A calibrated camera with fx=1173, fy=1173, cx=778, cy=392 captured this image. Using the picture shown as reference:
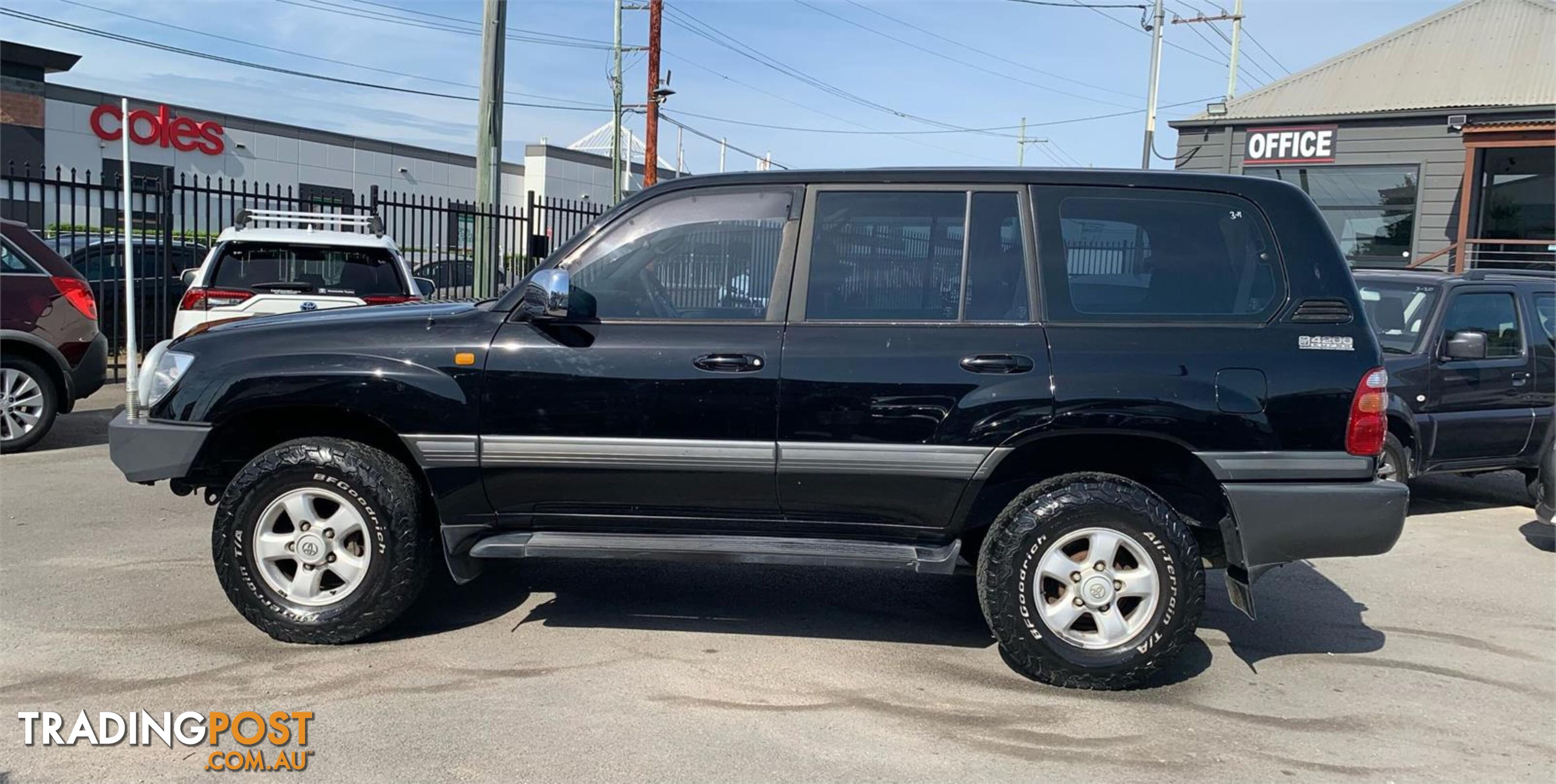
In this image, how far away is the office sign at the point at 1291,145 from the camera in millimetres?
20312

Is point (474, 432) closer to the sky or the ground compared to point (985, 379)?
closer to the ground

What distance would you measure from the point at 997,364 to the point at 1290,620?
2339 mm

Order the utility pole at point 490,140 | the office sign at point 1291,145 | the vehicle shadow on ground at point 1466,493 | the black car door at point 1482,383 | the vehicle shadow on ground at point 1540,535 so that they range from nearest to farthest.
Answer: the vehicle shadow on ground at point 1540,535 < the black car door at point 1482,383 < the vehicle shadow on ground at point 1466,493 < the utility pole at point 490,140 < the office sign at point 1291,145

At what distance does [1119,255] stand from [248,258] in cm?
726

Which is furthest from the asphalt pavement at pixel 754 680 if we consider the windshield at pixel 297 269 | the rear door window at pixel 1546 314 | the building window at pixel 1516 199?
the building window at pixel 1516 199

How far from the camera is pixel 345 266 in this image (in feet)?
30.8

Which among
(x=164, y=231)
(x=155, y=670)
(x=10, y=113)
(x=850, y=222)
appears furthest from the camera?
(x=10, y=113)

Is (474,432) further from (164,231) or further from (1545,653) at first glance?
(164,231)

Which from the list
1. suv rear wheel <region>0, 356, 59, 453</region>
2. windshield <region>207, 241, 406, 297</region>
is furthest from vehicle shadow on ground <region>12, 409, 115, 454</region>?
windshield <region>207, 241, 406, 297</region>

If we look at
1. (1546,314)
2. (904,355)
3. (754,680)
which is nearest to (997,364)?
(904,355)

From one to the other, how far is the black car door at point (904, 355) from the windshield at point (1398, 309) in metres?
4.65

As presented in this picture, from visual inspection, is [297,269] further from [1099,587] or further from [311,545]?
[1099,587]

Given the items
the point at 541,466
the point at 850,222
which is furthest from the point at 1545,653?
the point at 541,466

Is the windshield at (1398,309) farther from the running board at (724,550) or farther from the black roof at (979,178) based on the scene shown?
the running board at (724,550)
